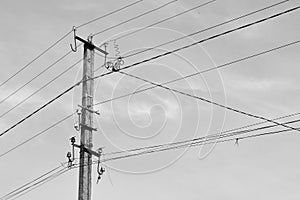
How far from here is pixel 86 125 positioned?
22016 millimetres

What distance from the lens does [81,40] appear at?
Result: 23.4 meters

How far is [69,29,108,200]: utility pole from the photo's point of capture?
68.9 ft

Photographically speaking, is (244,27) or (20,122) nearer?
(244,27)

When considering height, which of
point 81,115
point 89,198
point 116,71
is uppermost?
point 116,71

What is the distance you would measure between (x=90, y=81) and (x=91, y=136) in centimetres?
190

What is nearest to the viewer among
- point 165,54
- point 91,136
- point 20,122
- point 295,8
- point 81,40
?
point 295,8

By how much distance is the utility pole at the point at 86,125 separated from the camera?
21.0 m

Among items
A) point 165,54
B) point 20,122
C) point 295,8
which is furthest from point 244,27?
point 20,122

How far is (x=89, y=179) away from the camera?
2114 centimetres

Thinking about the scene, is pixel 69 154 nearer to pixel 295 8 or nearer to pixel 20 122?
pixel 20 122

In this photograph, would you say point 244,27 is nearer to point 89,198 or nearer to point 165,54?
point 165,54

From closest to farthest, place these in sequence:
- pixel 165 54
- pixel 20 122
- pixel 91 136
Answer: pixel 165 54 → pixel 91 136 → pixel 20 122

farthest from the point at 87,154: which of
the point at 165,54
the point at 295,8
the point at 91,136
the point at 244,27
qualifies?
the point at 295,8

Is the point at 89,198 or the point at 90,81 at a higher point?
the point at 90,81
